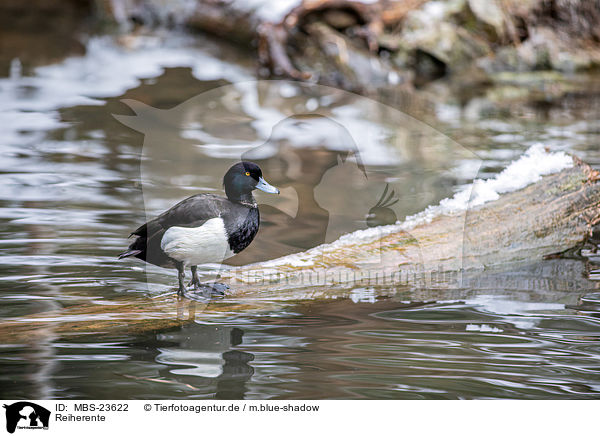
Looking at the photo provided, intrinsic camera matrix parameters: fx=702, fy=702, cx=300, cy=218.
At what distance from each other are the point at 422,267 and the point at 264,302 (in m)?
0.84

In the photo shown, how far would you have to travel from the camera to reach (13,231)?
13.0 feet

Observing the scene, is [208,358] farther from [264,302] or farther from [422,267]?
[422,267]

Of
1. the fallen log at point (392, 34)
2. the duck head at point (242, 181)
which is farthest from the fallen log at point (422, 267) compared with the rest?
the fallen log at point (392, 34)

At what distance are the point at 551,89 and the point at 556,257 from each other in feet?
22.2

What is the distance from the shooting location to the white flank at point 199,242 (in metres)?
2.62

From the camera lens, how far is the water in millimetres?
2543

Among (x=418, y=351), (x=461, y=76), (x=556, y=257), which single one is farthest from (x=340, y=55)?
(x=418, y=351)

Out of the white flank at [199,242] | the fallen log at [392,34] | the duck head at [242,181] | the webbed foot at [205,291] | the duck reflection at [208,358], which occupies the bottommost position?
the duck reflection at [208,358]

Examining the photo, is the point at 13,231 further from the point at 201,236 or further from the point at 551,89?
the point at 551,89

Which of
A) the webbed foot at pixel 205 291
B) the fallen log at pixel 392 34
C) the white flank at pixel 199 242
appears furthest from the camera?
the fallen log at pixel 392 34

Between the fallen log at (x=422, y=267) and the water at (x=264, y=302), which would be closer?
the water at (x=264, y=302)
